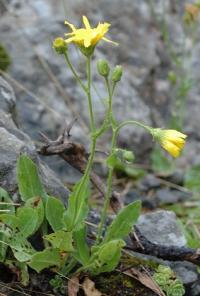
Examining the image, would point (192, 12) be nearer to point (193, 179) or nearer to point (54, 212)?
point (193, 179)

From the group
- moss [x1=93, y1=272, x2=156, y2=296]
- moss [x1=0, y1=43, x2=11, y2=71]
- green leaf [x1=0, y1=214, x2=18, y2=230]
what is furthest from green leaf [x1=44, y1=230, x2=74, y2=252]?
moss [x1=0, y1=43, x2=11, y2=71]

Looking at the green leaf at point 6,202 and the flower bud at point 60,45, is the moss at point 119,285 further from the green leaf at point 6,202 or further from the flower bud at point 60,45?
the flower bud at point 60,45

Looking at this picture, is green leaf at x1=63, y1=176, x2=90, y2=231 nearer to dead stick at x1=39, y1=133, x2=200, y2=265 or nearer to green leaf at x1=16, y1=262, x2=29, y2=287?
green leaf at x1=16, y1=262, x2=29, y2=287

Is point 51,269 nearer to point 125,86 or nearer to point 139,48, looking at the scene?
point 125,86

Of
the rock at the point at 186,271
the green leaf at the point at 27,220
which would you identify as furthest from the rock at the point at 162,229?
the green leaf at the point at 27,220

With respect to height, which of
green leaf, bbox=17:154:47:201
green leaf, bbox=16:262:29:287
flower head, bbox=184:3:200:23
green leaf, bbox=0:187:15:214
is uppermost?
flower head, bbox=184:3:200:23

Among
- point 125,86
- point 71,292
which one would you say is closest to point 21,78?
point 125,86
